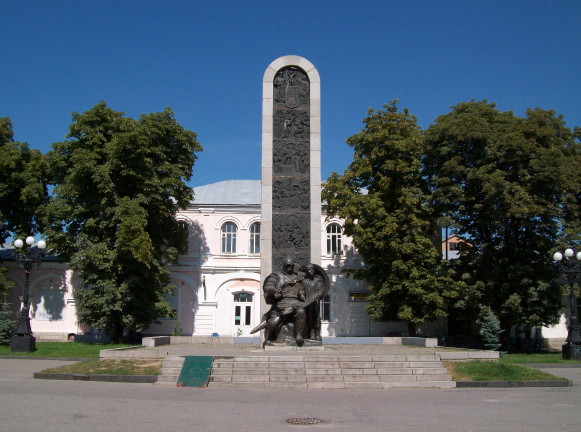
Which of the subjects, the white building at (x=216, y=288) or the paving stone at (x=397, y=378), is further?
the white building at (x=216, y=288)

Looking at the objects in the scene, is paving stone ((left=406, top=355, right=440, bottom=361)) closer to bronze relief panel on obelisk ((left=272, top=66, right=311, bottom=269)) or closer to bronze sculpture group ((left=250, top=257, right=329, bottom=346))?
bronze sculpture group ((left=250, top=257, right=329, bottom=346))

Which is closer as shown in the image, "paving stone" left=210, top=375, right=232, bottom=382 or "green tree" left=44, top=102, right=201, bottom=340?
"paving stone" left=210, top=375, right=232, bottom=382

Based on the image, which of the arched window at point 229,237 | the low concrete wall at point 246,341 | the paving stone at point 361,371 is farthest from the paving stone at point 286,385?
the arched window at point 229,237

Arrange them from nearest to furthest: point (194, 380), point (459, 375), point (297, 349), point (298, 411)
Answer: point (298, 411), point (194, 380), point (459, 375), point (297, 349)

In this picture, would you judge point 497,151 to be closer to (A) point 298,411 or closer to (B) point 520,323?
(B) point 520,323

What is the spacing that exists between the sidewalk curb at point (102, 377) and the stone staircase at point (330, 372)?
1.48m

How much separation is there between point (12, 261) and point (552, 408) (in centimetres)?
3170

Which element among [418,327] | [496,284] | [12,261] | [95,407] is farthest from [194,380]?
[12,261]

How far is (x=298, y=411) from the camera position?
9.29 meters

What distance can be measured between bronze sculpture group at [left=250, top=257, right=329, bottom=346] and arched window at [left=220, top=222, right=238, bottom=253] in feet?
58.2

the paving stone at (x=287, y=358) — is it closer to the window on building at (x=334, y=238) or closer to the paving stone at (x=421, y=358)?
the paving stone at (x=421, y=358)

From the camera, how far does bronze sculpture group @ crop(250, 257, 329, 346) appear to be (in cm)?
1588

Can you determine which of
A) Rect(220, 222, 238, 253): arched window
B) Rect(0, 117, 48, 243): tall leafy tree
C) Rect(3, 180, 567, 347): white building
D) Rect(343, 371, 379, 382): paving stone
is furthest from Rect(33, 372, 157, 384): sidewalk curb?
Rect(220, 222, 238, 253): arched window

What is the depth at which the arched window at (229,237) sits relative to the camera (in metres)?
34.1
